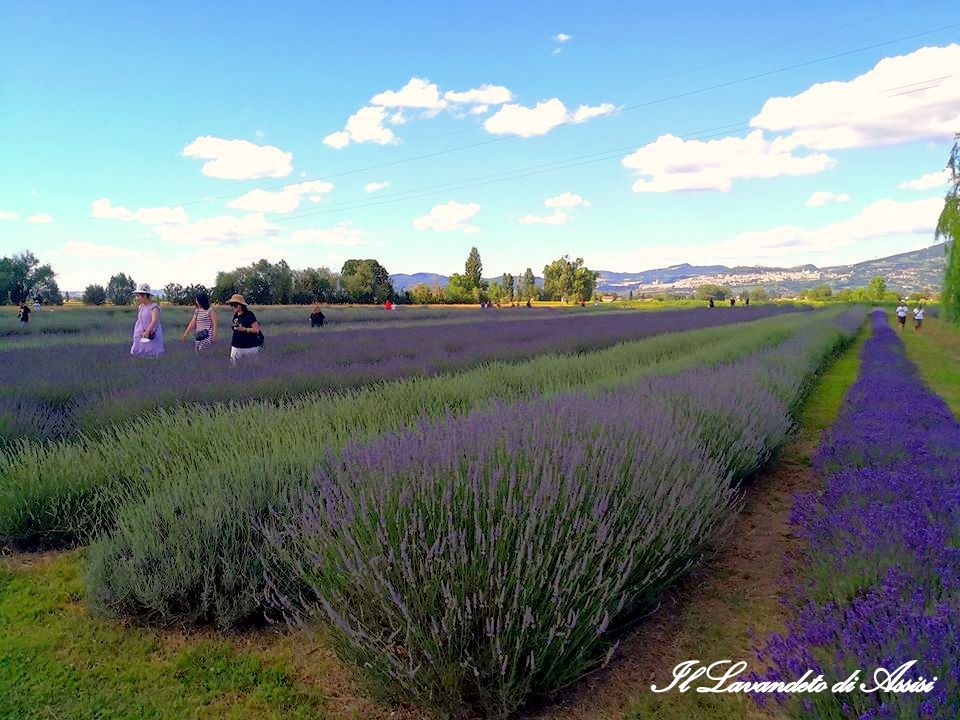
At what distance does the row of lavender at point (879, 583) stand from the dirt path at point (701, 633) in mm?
201

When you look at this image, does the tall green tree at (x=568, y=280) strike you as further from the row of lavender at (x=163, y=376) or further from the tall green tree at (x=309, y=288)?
the row of lavender at (x=163, y=376)

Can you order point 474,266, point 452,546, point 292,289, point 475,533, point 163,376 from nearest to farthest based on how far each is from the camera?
point 452,546, point 475,533, point 163,376, point 292,289, point 474,266

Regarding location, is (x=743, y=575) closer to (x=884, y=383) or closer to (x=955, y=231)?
(x=884, y=383)

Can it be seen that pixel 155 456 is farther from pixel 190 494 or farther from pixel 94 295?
pixel 94 295

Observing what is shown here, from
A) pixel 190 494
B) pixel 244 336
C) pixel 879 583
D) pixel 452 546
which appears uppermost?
pixel 244 336

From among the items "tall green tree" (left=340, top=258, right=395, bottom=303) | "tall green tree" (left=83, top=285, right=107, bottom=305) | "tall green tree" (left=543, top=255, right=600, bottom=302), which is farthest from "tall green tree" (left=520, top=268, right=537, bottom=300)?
"tall green tree" (left=83, top=285, right=107, bottom=305)

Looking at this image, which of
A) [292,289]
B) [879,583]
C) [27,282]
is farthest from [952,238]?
[27,282]

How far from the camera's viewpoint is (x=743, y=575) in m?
3.44

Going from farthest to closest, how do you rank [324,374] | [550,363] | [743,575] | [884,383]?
[884,383] → [550,363] → [324,374] → [743,575]

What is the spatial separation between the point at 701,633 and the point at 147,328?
295 inches

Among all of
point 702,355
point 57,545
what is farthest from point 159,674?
point 702,355

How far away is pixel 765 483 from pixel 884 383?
5835mm

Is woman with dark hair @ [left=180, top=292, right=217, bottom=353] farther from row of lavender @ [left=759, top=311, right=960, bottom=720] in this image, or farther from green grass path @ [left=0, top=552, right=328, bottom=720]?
row of lavender @ [left=759, top=311, right=960, bottom=720]

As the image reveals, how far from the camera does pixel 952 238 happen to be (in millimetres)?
15141
